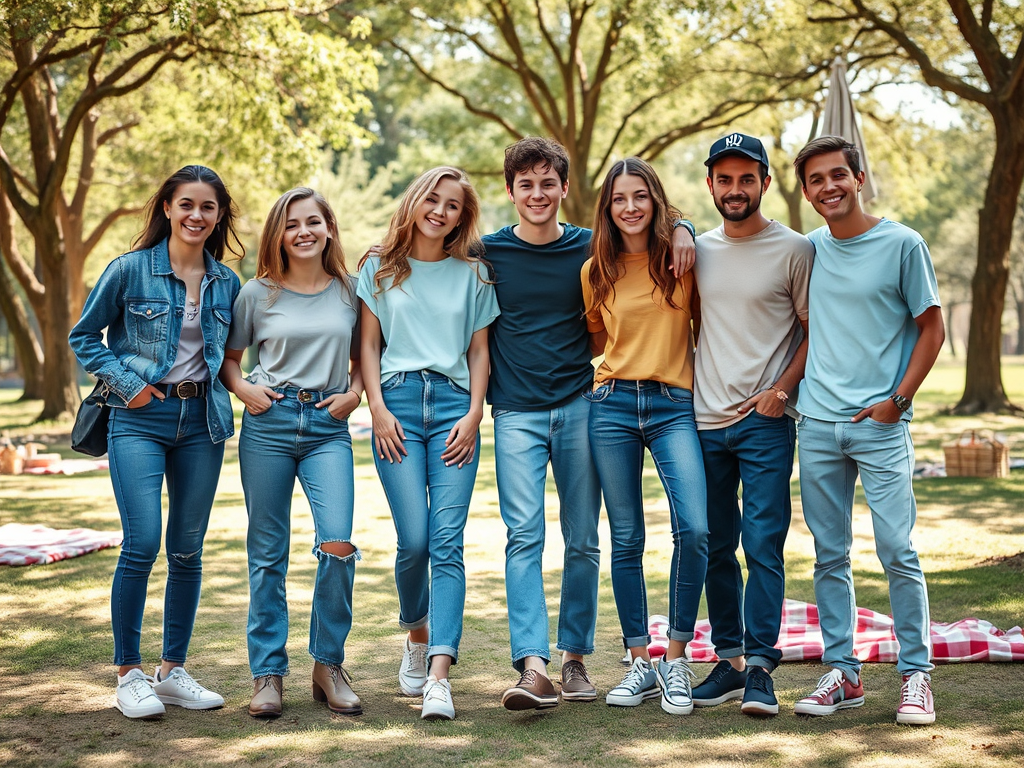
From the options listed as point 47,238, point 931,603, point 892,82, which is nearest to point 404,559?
point 931,603

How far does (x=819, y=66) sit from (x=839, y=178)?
16.7 meters

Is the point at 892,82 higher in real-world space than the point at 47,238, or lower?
higher

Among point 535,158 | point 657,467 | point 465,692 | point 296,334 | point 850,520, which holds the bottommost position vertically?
point 465,692

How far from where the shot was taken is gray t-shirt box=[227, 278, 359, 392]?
4.11 m

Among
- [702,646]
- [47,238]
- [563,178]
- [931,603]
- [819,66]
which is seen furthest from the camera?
[819,66]

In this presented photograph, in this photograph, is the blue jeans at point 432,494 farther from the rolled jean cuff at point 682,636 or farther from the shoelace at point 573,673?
the rolled jean cuff at point 682,636

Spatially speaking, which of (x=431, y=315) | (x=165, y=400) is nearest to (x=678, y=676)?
(x=431, y=315)

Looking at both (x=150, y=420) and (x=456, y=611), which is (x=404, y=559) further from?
(x=150, y=420)

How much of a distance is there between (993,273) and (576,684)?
14328 mm

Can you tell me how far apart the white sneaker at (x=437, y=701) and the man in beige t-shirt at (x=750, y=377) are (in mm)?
1005

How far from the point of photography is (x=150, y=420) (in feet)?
13.0

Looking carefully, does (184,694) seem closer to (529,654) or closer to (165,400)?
(165,400)

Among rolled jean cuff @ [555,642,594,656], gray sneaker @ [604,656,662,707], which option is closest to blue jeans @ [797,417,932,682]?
gray sneaker @ [604,656,662,707]

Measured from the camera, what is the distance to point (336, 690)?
404 centimetres
